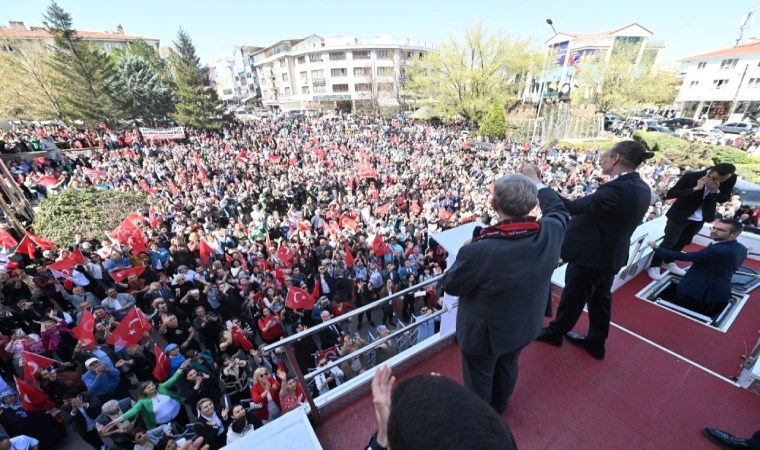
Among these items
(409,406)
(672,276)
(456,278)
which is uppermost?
(409,406)

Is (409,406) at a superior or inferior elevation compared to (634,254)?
superior

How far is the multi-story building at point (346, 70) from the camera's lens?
51.4m

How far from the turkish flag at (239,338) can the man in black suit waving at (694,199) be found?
6.37 m

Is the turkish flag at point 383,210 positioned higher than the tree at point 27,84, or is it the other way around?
the tree at point 27,84

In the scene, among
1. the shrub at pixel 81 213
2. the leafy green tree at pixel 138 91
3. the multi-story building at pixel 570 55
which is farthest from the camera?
the leafy green tree at pixel 138 91

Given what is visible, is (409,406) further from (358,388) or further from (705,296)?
(705,296)

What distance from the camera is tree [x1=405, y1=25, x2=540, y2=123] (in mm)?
30859

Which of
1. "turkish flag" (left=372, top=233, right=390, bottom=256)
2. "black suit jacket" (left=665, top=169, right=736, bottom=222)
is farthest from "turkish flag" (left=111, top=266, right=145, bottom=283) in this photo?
"black suit jacket" (left=665, top=169, right=736, bottom=222)

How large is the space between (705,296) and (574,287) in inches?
86.7

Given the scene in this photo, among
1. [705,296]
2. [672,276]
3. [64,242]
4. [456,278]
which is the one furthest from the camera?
[64,242]

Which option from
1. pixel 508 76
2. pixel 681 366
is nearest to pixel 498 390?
pixel 681 366

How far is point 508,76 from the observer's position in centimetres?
3244

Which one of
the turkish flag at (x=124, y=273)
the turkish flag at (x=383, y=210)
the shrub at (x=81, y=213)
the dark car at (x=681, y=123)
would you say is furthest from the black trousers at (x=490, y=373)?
the dark car at (x=681, y=123)

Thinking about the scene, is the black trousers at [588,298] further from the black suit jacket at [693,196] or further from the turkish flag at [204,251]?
the turkish flag at [204,251]
